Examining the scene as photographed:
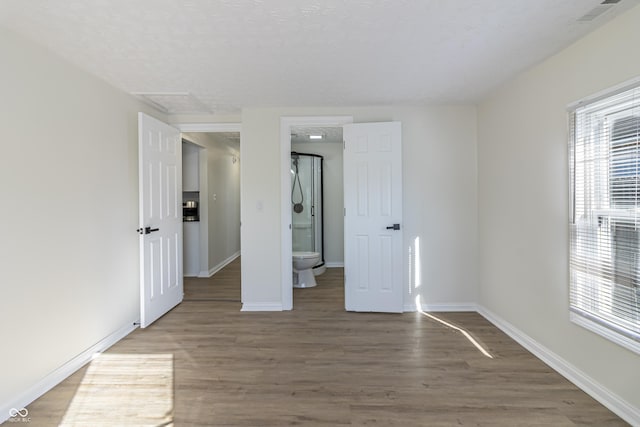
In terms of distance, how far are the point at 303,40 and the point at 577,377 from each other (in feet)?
9.59

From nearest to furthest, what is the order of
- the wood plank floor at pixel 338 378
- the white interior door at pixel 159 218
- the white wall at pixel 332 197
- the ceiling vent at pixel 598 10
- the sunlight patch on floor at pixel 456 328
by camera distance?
the ceiling vent at pixel 598 10 → the wood plank floor at pixel 338 378 → the sunlight patch on floor at pixel 456 328 → the white interior door at pixel 159 218 → the white wall at pixel 332 197

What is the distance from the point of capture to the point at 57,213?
7.34 feet

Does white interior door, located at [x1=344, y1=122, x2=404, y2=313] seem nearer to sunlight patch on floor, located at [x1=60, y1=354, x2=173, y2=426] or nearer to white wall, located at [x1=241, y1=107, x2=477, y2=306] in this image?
white wall, located at [x1=241, y1=107, x2=477, y2=306]

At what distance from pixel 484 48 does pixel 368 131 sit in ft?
4.76

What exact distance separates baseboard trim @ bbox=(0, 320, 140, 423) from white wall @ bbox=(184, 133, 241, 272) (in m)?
2.48

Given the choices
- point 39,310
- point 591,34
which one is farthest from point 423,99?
point 39,310

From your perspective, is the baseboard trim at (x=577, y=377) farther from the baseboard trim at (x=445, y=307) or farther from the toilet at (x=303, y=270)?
the toilet at (x=303, y=270)

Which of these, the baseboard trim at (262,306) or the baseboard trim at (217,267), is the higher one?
the baseboard trim at (217,267)

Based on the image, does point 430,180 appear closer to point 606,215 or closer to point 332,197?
point 606,215

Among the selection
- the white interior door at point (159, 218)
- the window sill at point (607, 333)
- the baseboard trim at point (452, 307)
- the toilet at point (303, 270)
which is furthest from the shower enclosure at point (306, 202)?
the window sill at point (607, 333)

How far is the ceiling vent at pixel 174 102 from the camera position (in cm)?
310

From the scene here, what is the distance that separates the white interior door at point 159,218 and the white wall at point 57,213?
0.19 meters

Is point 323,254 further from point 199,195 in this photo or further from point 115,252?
point 115,252

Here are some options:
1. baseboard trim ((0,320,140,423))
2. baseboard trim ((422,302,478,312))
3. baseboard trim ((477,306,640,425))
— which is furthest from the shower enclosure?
baseboard trim ((477,306,640,425))
